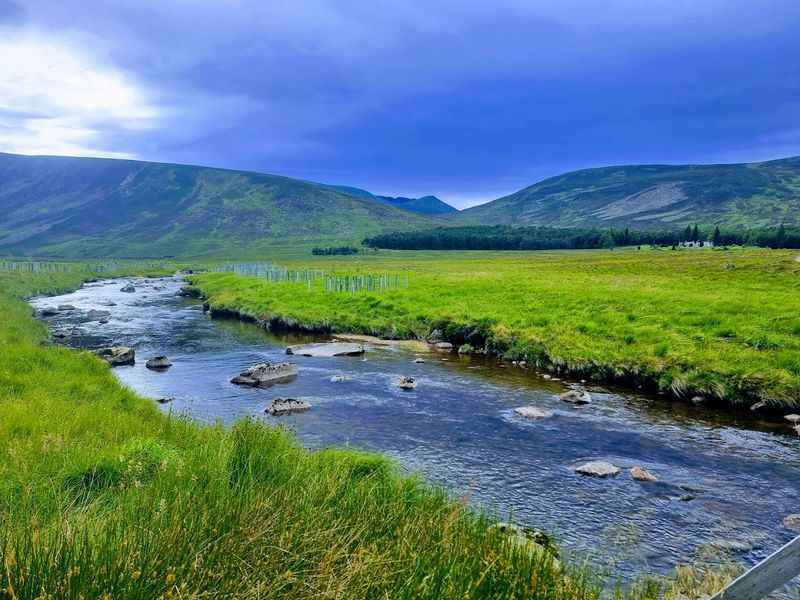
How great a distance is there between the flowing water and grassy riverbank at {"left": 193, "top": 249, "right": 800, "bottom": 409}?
2573 mm

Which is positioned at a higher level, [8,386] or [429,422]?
[8,386]

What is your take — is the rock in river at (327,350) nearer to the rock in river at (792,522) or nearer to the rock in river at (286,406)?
the rock in river at (286,406)

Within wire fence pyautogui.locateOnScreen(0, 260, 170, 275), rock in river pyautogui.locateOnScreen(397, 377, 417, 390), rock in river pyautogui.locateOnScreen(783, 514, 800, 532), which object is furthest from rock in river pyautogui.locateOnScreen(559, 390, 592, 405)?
wire fence pyautogui.locateOnScreen(0, 260, 170, 275)

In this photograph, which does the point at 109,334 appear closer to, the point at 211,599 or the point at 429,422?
the point at 429,422

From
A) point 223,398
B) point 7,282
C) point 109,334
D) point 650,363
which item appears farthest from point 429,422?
point 7,282

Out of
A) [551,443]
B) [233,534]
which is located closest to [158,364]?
[551,443]

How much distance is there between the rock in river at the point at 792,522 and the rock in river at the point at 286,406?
15453mm

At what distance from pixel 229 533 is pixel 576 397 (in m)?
20.1

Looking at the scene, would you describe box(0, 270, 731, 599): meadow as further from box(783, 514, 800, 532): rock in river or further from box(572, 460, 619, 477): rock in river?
box(572, 460, 619, 477): rock in river

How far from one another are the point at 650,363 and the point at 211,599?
25.6 metres

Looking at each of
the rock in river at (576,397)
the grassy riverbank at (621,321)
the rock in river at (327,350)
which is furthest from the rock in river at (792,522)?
the rock in river at (327,350)

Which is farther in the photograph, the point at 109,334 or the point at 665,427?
the point at 109,334

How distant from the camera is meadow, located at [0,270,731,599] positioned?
189 inches

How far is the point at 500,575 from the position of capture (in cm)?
630
